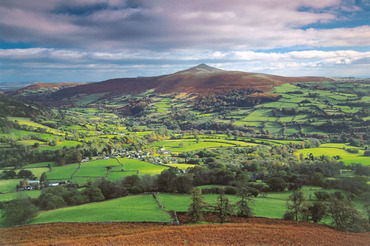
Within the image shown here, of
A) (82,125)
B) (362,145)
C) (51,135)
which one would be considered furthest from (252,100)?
(51,135)

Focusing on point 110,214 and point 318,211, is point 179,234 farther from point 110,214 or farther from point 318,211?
point 318,211

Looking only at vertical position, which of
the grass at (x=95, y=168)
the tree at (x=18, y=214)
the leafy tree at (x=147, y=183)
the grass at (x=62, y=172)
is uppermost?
the tree at (x=18, y=214)

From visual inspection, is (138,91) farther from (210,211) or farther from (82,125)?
(210,211)

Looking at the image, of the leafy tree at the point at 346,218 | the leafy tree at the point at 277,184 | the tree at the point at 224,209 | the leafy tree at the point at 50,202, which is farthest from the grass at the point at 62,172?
the leafy tree at the point at 346,218

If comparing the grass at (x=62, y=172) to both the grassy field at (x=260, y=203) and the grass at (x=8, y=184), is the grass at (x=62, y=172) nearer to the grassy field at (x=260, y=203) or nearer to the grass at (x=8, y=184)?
the grass at (x=8, y=184)

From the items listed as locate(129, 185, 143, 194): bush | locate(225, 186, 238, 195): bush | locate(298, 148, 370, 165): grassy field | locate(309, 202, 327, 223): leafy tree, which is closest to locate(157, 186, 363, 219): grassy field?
locate(225, 186, 238, 195): bush

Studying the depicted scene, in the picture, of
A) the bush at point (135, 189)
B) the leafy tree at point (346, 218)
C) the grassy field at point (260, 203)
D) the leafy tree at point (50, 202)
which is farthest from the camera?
the bush at point (135, 189)

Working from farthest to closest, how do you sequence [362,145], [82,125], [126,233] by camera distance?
[82,125]
[362,145]
[126,233]
